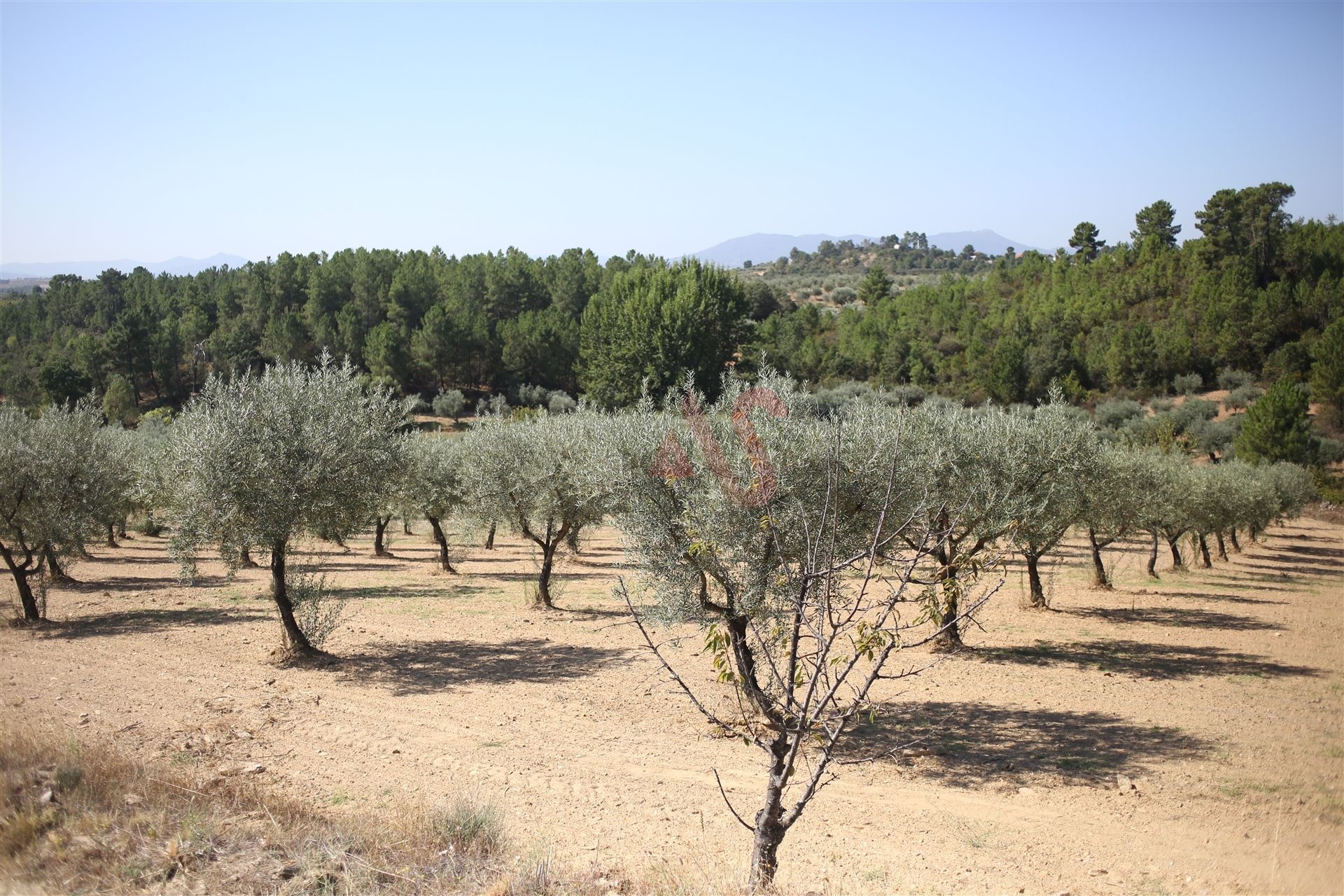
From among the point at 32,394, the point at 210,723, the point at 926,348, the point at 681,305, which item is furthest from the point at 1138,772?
the point at 32,394

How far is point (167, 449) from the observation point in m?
14.2

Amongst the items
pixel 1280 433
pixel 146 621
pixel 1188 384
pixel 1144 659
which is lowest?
pixel 1144 659

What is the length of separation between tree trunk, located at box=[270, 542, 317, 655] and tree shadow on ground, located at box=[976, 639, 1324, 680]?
12995mm

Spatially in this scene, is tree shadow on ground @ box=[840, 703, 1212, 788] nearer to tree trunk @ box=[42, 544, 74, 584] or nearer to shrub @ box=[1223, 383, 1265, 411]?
tree trunk @ box=[42, 544, 74, 584]

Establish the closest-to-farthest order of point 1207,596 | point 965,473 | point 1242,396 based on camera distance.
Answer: point 965,473, point 1207,596, point 1242,396

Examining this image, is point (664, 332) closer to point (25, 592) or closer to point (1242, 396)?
point (1242, 396)

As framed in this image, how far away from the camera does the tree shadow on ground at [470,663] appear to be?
1370 centimetres

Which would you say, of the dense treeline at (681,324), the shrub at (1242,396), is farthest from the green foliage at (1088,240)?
the shrub at (1242,396)

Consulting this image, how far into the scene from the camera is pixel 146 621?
56.5 feet

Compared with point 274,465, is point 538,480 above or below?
below

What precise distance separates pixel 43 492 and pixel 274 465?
7730mm

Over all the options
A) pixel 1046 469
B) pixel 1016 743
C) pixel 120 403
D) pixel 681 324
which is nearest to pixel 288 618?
pixel 1016 743

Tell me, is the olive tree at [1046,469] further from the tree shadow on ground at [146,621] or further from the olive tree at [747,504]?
the tree shadow on ground at [146,621]

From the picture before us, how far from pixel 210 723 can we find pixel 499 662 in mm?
5049
